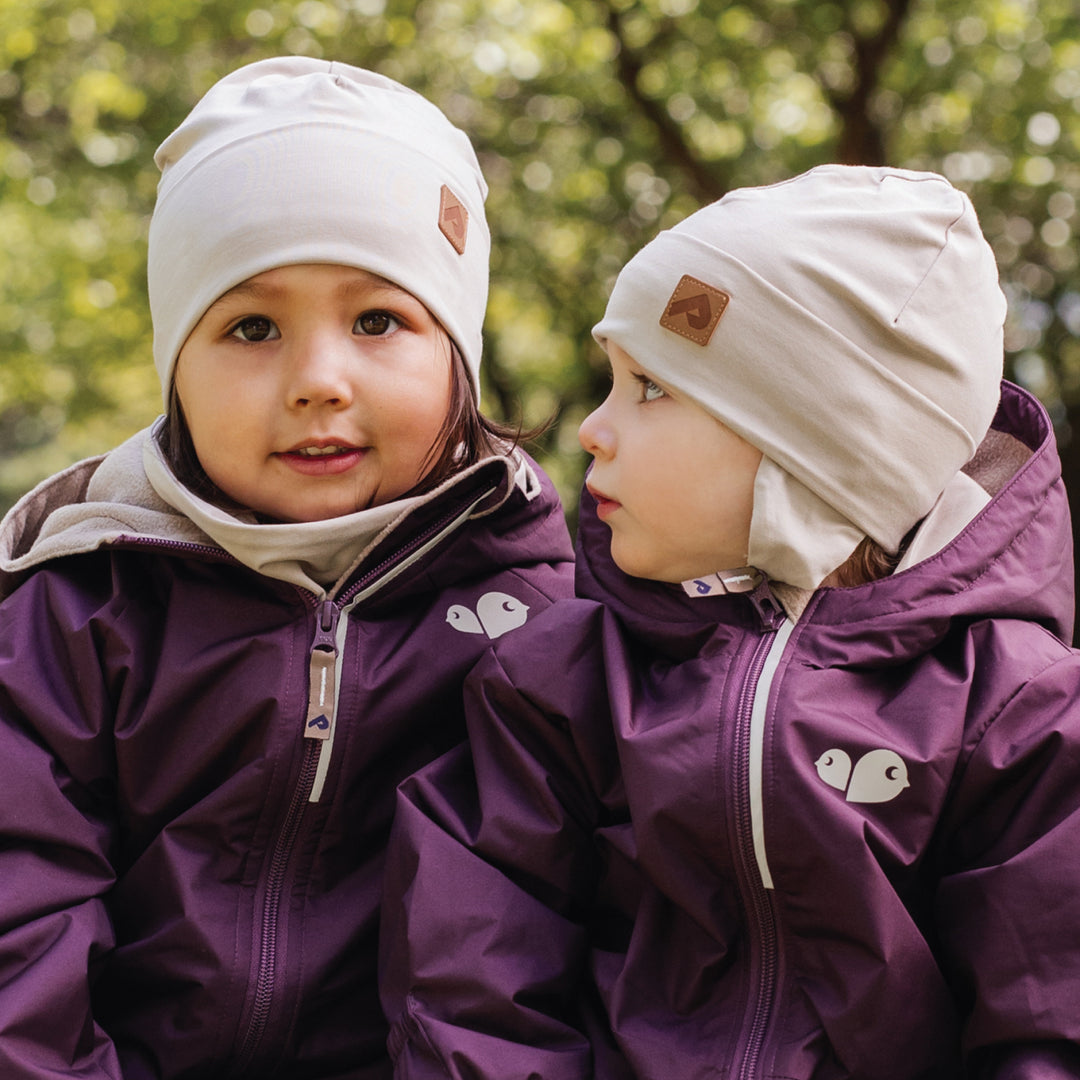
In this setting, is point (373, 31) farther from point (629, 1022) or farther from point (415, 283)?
point (629, 1022)

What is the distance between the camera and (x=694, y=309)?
2.01 metres

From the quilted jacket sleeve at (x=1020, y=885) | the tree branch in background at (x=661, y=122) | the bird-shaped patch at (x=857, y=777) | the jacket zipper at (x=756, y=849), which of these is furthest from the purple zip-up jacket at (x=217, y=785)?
the tree branch in background at (x=661, y=122)

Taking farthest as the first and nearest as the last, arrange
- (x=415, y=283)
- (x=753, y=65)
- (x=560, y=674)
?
(x=753, y=65)
(x=415, y=283)
(x=560, y=674)

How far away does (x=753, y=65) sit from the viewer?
9305 millimetres

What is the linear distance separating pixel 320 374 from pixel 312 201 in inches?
11.9

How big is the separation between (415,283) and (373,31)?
26.0 ft

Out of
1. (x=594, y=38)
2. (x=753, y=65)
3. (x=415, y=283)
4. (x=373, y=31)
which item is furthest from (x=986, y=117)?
(x=415, y=283)

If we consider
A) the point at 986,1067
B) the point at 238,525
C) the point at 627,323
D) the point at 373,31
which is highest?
the point at 627,323

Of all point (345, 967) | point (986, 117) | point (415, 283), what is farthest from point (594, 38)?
point (345, 967)

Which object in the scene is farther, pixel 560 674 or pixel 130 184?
pixel 130 184

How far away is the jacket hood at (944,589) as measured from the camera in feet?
6.39

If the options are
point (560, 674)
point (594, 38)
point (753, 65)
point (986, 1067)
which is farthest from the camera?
point (594, 38)

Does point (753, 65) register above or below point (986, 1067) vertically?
below

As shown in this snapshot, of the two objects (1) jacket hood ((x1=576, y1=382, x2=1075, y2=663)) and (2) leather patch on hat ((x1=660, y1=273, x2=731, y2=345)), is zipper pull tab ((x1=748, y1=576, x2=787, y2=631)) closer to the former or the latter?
(1) jacket hood ((x1=576, y1=382, x2=1075, y2=663))
